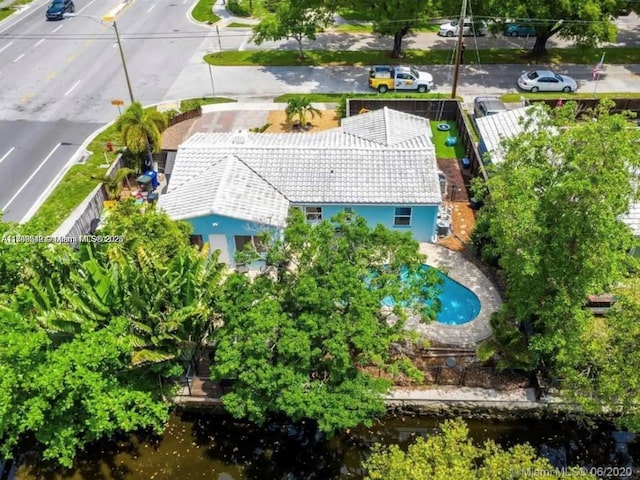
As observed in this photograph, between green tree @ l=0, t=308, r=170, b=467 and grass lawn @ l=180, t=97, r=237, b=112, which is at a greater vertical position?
green tree @ l=0, t=308, r=170, b=467

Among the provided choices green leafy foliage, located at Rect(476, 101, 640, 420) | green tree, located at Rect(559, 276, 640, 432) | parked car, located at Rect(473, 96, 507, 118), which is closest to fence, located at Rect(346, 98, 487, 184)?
parked car, located at Rect(473, 96, 507, 118)

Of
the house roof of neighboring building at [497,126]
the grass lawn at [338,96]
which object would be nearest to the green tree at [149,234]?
the house roof of neighboring building at [497,126]

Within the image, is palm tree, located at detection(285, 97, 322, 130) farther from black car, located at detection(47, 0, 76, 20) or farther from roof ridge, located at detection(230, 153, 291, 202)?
black car, located at detection(47, 0, 76, 20)

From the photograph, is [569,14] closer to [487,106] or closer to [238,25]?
[487,106]

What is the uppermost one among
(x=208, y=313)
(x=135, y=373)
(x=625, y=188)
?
(x=625, y=188)

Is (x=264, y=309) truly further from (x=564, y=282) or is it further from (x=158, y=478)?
(x=564, y=282)

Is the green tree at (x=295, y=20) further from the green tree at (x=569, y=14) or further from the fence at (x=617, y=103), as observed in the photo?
the fence at (x=617, y=103)

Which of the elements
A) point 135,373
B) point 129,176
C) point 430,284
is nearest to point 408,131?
point 430,284
